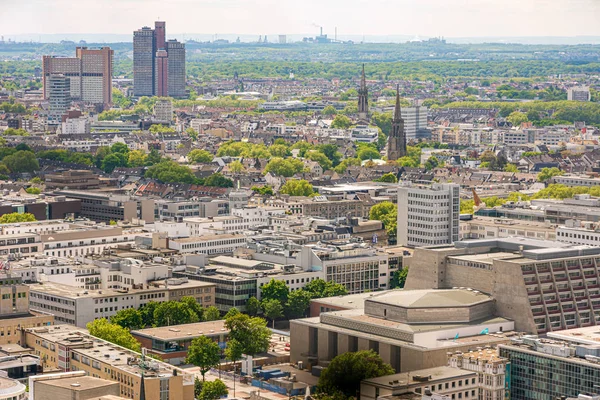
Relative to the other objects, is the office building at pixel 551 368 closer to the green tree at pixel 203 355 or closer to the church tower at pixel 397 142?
the green tree at pixel 203 355

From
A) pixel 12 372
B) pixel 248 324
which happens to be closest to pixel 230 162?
pixel 248 324

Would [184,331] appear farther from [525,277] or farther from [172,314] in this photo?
[525,277]

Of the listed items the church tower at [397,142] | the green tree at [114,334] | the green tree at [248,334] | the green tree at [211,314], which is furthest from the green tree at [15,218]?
the church tower at [397,142]

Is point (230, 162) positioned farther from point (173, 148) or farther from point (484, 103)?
point (484, 103)

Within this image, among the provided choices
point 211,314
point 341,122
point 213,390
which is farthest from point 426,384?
point 341,122

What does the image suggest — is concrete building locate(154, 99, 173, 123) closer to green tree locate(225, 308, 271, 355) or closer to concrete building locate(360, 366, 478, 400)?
green tree locate(225, 308, 271, 355)

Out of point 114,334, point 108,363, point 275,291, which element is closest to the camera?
point 108,363
